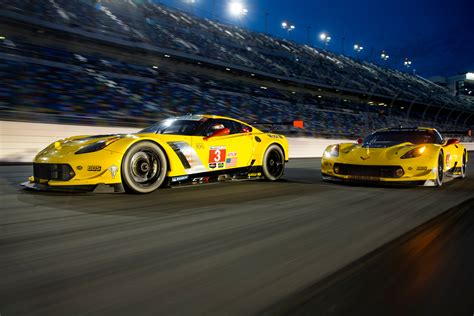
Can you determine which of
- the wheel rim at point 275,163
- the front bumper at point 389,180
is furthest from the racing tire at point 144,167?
the front bumper at point 389,180

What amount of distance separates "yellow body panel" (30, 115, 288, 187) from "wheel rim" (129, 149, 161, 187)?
15 cm

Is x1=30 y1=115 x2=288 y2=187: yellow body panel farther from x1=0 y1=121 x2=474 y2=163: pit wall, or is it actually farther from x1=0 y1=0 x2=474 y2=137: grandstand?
x1=0 y1=0 x2=474 y2=137: grandstand

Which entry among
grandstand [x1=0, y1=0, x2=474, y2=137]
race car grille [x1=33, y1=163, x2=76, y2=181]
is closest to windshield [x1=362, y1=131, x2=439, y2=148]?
race car grille [x1=33, y1=163, x2=76, y2=181]

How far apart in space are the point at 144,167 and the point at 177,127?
3.54ft

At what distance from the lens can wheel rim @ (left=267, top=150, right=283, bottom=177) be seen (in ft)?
22.2

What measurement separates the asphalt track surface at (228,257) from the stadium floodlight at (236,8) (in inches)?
1419

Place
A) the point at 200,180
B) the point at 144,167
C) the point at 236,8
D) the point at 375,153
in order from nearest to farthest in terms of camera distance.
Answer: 1. the point at 144,167
2. the point at 200,180
3. the point at 375,153
4. the point at 236,8

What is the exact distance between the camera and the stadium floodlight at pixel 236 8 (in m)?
37.1

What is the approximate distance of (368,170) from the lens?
6148 millimetres

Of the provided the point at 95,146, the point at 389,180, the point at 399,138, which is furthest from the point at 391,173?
the point at 95,146

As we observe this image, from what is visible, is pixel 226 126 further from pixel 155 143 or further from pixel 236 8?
pixel 236 8

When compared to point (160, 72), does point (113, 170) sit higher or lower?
lower

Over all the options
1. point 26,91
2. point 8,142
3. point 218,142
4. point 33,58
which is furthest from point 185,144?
point 33,58

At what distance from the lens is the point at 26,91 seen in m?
11.6
